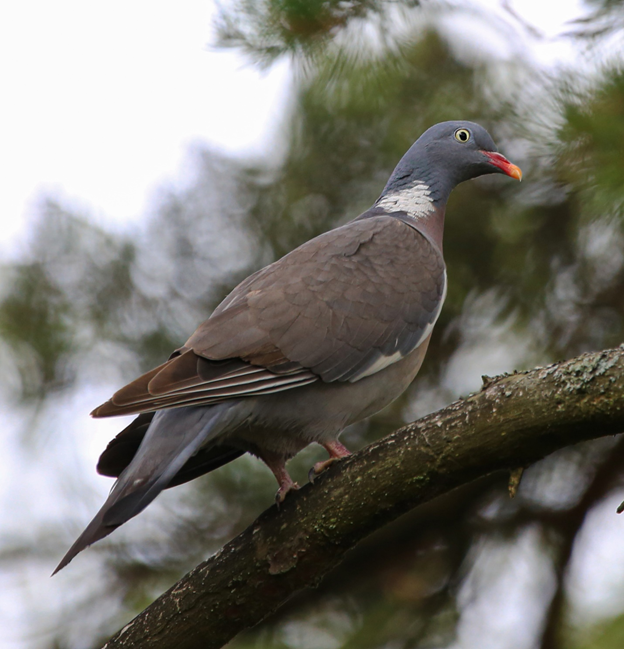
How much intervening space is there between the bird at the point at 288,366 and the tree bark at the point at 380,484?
209mm

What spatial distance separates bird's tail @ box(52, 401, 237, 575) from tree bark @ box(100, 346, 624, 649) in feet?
0.96

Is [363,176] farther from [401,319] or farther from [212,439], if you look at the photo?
[212,439]

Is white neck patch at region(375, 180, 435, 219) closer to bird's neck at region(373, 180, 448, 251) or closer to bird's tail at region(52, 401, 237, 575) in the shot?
bird's neck at region(373, 180, 448, 251)

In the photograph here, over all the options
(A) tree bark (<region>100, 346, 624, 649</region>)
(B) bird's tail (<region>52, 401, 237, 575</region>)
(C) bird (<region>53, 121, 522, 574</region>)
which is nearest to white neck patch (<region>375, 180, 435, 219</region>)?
(C) bird (<region>53, 121, 522, 574</region>)

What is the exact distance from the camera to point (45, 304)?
395 cm

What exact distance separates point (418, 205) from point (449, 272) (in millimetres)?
324

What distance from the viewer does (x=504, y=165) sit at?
3.62m

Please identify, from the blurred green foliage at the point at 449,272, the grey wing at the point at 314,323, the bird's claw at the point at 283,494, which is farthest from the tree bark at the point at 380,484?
the blurred green foliage at the point at 449,272

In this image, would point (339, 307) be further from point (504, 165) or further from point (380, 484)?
point (504, 165)

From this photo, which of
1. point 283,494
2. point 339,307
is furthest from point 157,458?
point 339,307

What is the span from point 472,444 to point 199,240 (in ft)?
7.57

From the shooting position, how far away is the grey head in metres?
3.70

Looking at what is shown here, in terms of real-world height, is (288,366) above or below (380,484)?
above

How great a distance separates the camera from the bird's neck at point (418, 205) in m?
3.54
